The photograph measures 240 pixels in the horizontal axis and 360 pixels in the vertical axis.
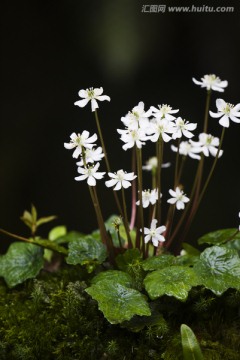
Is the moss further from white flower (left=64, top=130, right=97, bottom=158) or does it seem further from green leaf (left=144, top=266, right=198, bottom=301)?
white flower (left=64, top=130, right=97, bottom=158)

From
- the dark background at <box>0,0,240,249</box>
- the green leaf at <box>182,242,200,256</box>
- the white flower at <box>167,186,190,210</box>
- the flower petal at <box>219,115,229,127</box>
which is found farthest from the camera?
the dark background at <box>0,0,240,249</box>

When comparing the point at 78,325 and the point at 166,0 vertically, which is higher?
the point at 166,0

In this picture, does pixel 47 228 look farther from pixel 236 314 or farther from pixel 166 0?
pixel 236 314

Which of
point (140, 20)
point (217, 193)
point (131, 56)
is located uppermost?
point (140, 20)

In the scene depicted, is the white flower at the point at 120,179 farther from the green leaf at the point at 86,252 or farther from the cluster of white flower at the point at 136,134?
the green leaf at the point at 86,252

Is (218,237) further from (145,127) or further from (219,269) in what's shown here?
(145,127)

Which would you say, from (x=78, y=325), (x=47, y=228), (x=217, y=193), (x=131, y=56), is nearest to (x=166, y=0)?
(x=131, y=56)

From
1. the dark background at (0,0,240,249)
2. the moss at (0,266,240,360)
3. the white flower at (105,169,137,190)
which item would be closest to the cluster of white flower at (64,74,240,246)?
the white flower at (105,169,137,190)

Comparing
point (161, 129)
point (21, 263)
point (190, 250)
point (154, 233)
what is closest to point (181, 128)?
point (161, 129)
